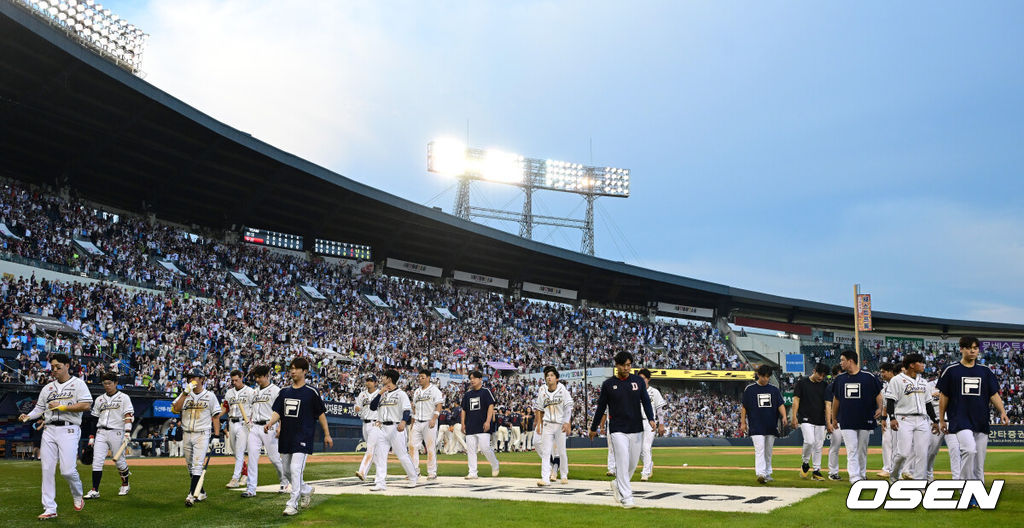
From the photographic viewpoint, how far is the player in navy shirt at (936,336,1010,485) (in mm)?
10953

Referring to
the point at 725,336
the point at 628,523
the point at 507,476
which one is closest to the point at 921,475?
the point at 628,523

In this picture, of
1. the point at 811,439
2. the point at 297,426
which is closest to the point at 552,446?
the point at 811,439

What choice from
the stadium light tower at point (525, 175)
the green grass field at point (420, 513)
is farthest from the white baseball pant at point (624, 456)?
the stadium light tower at point (525, 175)

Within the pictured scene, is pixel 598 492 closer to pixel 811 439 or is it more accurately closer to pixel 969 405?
pixel 811 439

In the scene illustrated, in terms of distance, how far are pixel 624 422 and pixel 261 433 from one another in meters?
6.67

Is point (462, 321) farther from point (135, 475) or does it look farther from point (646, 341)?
point (135, 475)

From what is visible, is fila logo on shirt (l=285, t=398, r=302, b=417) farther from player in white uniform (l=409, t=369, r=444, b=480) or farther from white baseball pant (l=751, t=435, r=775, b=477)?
white baseball pant (l=751, t=435, r=775, b=477)

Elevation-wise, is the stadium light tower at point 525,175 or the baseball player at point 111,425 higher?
the stadium light tower at point 525,175

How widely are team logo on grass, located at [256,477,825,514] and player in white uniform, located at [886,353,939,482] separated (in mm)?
1572

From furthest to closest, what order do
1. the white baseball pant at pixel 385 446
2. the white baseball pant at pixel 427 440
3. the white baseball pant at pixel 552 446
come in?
1. the white baseball pant at pixel 427 440
2. the white baseball pant at pixel 552 446
3. the white baseball pant at pixel 385 446

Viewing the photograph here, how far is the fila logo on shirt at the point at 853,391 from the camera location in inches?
576

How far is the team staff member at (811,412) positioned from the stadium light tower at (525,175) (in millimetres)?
51341

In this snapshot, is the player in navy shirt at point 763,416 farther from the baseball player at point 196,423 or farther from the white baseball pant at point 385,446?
the baseball player at point 196,423

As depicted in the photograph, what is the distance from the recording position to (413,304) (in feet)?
172
